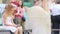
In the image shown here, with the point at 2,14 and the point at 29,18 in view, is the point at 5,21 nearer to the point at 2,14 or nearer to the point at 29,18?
the point at 2,14

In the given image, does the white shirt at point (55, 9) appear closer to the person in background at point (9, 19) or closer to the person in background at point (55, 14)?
the person in background at point (55, 14)

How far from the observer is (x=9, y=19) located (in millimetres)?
1283

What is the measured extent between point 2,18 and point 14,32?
0.55 feet

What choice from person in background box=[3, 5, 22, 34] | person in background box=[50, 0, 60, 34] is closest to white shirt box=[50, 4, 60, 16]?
person in background box=[50, 0, 60, 34]

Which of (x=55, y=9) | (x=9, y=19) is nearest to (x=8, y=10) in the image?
(x=9, y=19)

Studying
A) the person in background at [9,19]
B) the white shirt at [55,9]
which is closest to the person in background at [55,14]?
the white shirt at [55,9]

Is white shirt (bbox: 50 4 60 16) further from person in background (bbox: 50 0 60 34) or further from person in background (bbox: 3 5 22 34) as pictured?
person in background (bbox: 3 5 22 34)

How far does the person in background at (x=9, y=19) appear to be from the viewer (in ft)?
4.18

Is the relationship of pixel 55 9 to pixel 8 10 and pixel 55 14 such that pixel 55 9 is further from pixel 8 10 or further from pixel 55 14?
pixel 8 10

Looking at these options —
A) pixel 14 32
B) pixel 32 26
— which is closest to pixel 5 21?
pixel 14 32

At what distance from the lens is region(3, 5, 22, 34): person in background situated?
1.27 meters

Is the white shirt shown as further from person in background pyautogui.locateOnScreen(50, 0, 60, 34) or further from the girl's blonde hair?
the girl's blonde hair

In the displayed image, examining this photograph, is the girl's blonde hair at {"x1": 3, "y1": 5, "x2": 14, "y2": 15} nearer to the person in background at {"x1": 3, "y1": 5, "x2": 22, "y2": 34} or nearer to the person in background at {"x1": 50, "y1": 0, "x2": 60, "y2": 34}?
the person in background at {"x1": 3, "y1": 5, "x2": 22, "y2": 34}

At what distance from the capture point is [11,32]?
1.30m
